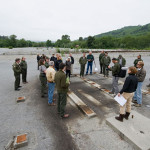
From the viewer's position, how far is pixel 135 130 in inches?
114

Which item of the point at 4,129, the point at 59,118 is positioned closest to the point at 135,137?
the point at 59,118

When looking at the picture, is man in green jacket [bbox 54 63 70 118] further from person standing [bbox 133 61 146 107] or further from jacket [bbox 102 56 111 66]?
jacket [bbox 102 56 111 66]

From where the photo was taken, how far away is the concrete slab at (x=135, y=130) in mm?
2509

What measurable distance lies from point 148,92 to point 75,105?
13.2 ft

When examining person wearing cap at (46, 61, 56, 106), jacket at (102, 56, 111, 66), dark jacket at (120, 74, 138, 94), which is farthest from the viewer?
jacket at (102, 56, 111, 66)

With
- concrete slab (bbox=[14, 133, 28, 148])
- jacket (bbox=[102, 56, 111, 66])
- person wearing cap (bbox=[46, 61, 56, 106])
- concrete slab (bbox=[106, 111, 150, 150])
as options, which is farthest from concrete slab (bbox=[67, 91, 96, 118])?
jacket (bbox=[102, 56, 111, 66])

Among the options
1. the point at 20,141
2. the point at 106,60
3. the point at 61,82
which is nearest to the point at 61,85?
the point at 61,82

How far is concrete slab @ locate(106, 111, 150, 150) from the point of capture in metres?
2.51

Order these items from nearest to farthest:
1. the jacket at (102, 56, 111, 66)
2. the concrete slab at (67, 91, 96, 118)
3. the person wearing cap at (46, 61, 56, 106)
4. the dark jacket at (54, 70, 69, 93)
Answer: the dark jacket at (54, 70, 69, 93)
the concrete slab at (67, 91, 96, 118)
the person wearing cap at (46, 61, 56, 106)
the jacket at (102, 56, 111, 66)

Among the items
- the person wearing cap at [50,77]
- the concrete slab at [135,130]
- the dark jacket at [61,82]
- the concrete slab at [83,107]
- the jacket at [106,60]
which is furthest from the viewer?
the jacket at [106,60]

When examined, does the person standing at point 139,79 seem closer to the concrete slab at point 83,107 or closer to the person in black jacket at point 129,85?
the person in black jacket at point 129,85

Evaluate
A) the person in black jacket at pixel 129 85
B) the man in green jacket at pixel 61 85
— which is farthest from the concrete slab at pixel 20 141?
the person in black jacket at pixel 129 85

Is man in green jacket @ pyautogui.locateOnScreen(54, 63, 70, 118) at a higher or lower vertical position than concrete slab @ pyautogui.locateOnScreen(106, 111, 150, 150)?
higher

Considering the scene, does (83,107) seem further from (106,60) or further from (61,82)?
(106,60)
